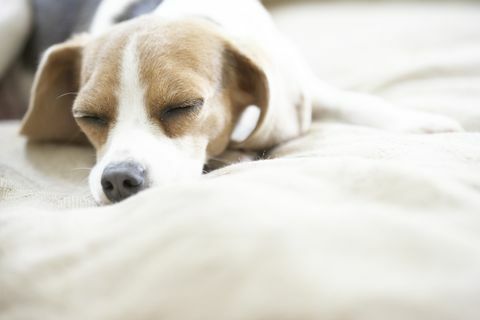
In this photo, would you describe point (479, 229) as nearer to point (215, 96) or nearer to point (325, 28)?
point (215, 96)

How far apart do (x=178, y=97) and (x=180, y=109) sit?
0.14 feet

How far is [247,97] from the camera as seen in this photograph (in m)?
1.74

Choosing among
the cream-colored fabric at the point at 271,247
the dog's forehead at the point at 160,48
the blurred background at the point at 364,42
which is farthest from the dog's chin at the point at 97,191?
the blurred background at the point at 364,42

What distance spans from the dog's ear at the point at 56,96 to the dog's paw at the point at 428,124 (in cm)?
103

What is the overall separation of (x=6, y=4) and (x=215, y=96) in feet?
4.38

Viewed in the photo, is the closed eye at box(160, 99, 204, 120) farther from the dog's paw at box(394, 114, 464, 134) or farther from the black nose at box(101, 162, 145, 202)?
the dog's paw at box(394, 114, 464, 134)

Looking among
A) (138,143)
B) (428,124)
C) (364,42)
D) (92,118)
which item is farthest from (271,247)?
(364,42)

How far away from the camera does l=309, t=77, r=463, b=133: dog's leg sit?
5.53 feet

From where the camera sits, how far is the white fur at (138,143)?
54.6 inches

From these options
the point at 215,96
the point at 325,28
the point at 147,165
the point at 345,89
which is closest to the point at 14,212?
the point at 147,165

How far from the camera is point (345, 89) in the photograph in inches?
85.2

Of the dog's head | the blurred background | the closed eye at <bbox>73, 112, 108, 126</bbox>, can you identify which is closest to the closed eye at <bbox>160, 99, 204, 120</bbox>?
the dog's head

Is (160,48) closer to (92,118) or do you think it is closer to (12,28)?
(92,118)

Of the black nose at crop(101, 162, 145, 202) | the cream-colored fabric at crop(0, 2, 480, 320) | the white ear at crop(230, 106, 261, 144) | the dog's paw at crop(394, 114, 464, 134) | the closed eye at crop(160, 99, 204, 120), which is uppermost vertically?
the cream-colored fabric at crop(0, 2, 480, 320)
